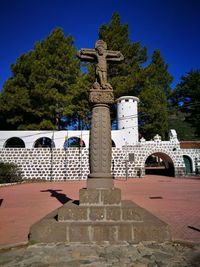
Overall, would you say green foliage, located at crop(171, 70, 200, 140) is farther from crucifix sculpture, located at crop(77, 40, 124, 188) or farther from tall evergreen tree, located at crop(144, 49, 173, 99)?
crucifix sculpture, located at crop(77, 40, 124, 188)

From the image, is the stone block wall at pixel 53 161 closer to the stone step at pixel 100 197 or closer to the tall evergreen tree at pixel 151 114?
the tall evergreen tree at pixel 151 114

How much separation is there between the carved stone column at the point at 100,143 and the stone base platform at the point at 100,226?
23.7 inches

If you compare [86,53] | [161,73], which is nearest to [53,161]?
[86,53]

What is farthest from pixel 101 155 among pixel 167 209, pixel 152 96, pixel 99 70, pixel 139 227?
pixel 152 96

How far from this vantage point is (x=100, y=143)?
502 cm

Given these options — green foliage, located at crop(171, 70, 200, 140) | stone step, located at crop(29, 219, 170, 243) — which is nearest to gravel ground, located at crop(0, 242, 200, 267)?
stone step, located at crop(29, 219, 170, 243)

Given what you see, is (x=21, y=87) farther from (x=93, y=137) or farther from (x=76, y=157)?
(x=93, y=137)

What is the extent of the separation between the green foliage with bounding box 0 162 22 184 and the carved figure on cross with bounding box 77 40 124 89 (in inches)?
601

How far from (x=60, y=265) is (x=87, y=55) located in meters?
4.56

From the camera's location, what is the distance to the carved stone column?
191 inches

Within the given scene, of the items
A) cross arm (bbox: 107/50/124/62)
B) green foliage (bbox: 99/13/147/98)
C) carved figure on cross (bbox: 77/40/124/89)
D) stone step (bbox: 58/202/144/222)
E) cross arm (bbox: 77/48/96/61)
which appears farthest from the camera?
green foliage (bbox: 99/13/147/98)

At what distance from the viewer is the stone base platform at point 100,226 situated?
395 cm

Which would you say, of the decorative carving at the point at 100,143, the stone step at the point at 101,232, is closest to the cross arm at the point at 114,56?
the decorative carving at the point at 100,143

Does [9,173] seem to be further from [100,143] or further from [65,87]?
[100,143]
